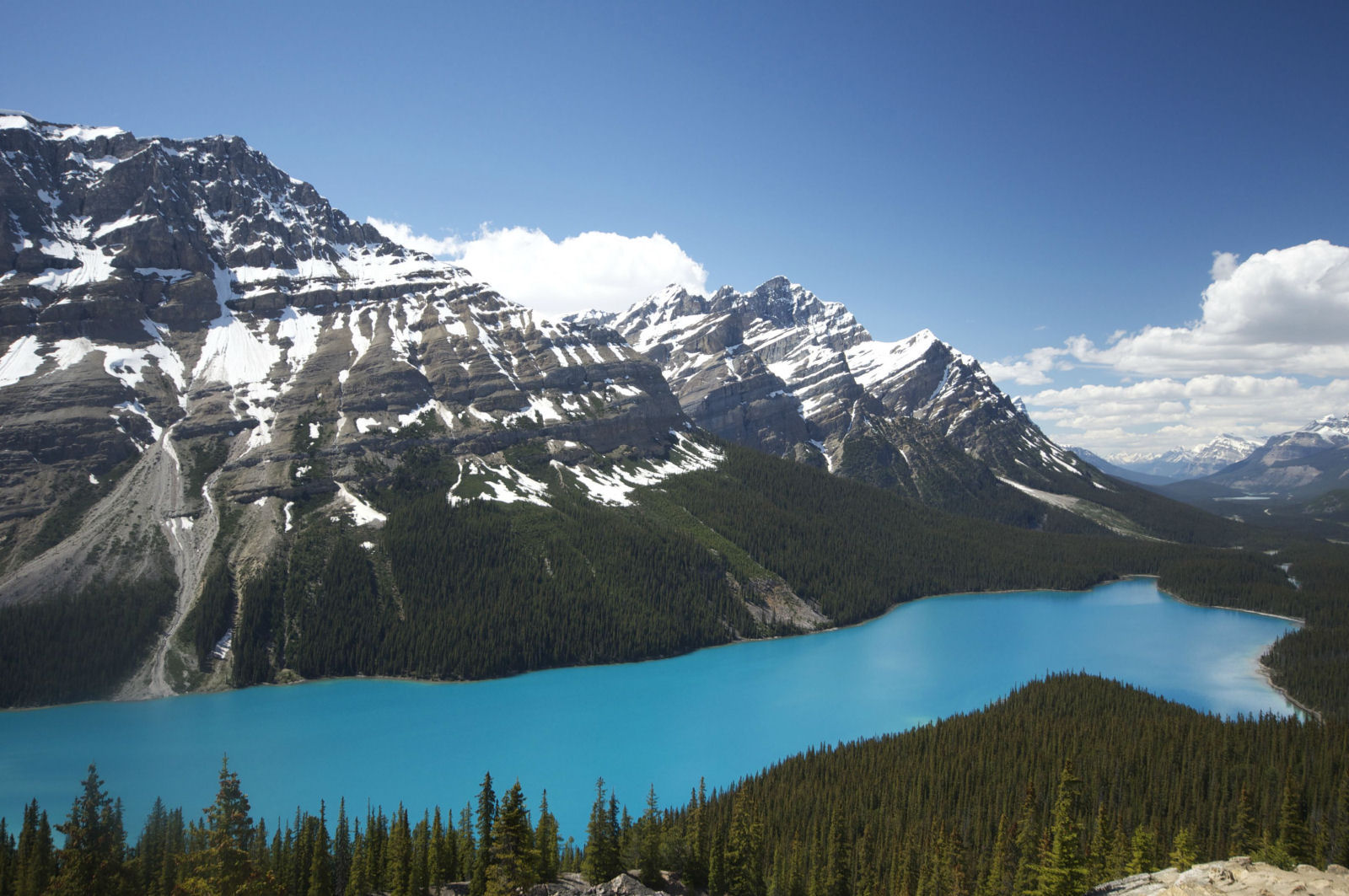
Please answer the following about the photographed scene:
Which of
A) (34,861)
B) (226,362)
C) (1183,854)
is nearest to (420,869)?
(34,861)

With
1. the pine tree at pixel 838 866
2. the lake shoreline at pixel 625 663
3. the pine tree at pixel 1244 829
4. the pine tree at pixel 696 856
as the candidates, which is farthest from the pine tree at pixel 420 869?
the lake shoreline at pixel 625 663

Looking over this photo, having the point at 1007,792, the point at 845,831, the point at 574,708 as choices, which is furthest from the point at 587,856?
the point at 574,708

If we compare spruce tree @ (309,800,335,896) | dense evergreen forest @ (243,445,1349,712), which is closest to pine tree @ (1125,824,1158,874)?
spruce tree @ (309,800,335,896)

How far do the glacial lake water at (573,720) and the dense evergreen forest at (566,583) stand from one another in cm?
444

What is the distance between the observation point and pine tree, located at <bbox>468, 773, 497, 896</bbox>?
34750mm

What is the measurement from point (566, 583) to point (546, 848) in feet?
239

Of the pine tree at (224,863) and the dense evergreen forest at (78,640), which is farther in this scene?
the dense evergreen forest at (78,640)

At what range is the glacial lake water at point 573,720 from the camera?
61375 mm

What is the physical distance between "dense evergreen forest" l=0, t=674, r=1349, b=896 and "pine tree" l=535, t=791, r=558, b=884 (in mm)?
118

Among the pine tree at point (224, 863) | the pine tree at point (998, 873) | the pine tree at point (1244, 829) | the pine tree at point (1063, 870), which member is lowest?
the pine tree at point (1244, 829)

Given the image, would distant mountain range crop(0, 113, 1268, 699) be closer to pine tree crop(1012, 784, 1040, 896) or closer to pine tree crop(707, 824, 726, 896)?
pine tree crop(707, 824, 726, 896)

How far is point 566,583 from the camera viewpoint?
111062 millimetres

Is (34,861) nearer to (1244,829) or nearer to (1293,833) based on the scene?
(1293,833)

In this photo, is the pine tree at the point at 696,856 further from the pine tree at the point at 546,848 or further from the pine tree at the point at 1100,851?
the pine tree at the point at 1100,851
